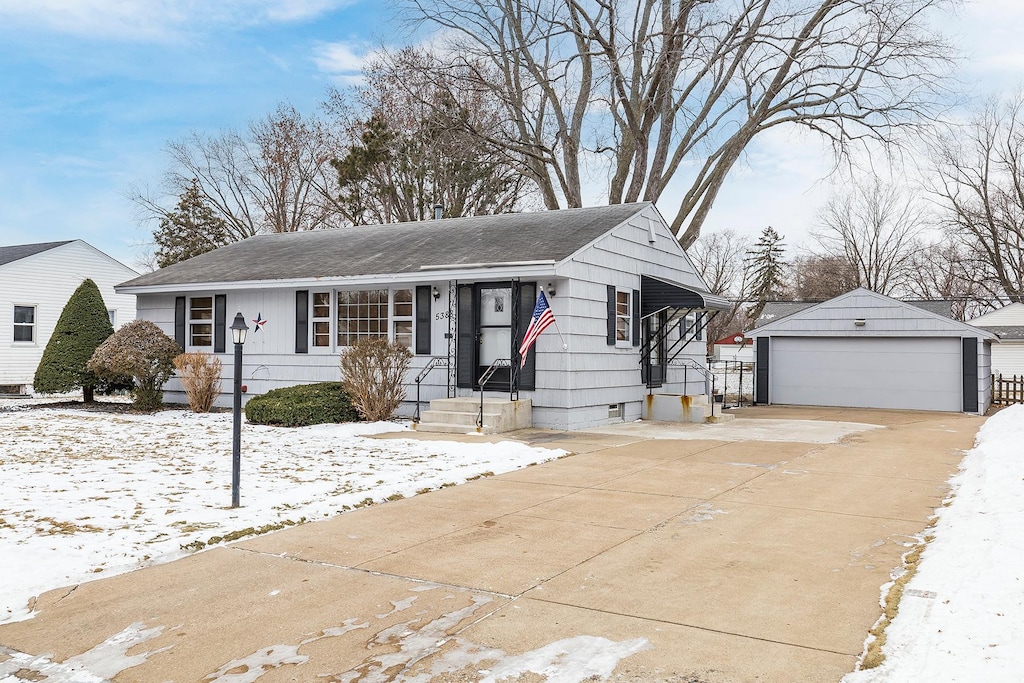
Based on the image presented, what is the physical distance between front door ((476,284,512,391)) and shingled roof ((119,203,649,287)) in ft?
2.19

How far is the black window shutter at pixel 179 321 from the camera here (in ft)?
55.9

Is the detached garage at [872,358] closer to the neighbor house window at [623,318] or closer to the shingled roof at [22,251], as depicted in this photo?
the neighbor house window at [623,318]

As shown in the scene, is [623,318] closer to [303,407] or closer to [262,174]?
[303,407]

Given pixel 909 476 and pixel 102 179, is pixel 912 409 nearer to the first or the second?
pixel 909 476

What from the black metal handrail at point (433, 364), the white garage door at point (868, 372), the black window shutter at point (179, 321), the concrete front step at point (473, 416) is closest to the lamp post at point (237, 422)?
the concrete front step at point (473, 416)

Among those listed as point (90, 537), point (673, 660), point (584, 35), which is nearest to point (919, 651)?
point (673, 660)

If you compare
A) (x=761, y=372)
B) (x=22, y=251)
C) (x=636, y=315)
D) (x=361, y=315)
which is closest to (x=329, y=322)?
(x=361, y=315)

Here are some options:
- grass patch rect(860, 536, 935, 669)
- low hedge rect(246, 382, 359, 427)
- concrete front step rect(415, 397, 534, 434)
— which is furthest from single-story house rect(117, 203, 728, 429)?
grass patch rect(860, 536, 935, 669)

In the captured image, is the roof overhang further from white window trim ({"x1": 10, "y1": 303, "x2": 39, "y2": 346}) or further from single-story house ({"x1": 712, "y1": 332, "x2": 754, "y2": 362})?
single-story house ({"x1": 712, "y1": 332, "x2": 754, "y2": 362})

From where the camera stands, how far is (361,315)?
15109 mm

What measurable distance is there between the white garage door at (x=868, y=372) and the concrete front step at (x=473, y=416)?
1068 centimetres

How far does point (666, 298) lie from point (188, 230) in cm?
2545

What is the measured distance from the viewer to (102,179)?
97.7 ft

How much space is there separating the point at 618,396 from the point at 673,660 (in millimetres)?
11170
